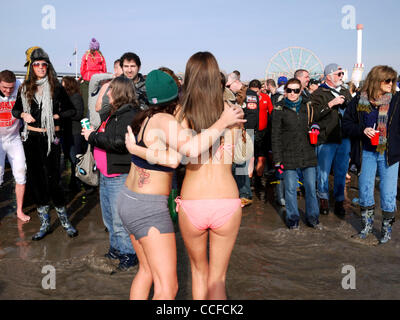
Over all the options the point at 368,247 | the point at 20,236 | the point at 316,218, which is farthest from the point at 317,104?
the point at 20,236

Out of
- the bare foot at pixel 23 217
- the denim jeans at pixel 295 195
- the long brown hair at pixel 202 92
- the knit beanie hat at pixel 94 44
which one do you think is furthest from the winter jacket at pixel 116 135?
the knit beanie hat at pixel 94 44

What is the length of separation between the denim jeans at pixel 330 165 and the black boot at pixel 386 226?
1.24m

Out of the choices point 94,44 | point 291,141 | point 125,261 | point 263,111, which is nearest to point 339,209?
point 291,141

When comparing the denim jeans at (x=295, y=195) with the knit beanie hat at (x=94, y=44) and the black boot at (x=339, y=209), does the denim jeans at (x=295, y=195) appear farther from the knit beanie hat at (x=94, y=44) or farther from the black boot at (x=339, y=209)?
the knit beanie hat at (x=94, y=44)

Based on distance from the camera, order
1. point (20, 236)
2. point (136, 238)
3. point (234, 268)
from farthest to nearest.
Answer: point (20, 236), point (234, 268), point (136, 238)

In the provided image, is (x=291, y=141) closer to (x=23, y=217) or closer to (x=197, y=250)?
(x=197, y=250)

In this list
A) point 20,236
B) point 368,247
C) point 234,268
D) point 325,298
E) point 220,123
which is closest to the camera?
point 220,123

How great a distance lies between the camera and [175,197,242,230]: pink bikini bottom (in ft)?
7.80

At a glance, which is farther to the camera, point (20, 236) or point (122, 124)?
point (20, 236)

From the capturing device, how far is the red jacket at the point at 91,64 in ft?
27.7

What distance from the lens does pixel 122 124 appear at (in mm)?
3584

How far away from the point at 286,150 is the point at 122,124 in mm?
2478

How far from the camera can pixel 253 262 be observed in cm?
419

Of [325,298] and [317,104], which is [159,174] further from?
[317,104]
